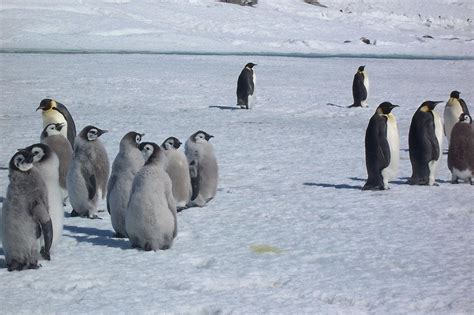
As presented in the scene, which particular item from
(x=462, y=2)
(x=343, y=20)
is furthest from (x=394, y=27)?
(x=462, y=2)

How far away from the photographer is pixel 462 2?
6109cm

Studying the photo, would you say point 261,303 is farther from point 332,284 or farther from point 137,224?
point 137,224

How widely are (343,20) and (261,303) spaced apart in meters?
46.6

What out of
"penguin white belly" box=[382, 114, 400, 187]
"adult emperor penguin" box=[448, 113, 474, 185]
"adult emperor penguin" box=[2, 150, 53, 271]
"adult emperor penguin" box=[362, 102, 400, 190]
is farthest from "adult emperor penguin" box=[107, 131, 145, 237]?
"adult emperor penguin" box=[448, 113, 474, 185]

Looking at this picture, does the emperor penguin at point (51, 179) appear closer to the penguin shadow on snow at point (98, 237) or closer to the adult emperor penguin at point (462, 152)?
the penguin shadow on snow at point (98, 237)

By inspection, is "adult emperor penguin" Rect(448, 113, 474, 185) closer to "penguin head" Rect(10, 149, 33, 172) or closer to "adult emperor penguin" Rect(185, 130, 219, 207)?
"adult emperor penguin" Rect(185, 130, 219, 207)

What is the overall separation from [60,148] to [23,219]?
1870mm

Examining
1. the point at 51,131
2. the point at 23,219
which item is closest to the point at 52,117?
the point at 51,131

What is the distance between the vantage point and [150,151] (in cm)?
464

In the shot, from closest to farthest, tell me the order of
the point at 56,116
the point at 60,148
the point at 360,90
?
the point at 60,148, the point at 56,116, the point at 360,90

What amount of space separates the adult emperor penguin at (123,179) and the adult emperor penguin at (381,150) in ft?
7.12

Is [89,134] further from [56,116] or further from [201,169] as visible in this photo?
[56,116]

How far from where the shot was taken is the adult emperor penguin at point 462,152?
629 cm

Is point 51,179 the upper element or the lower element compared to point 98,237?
upper
